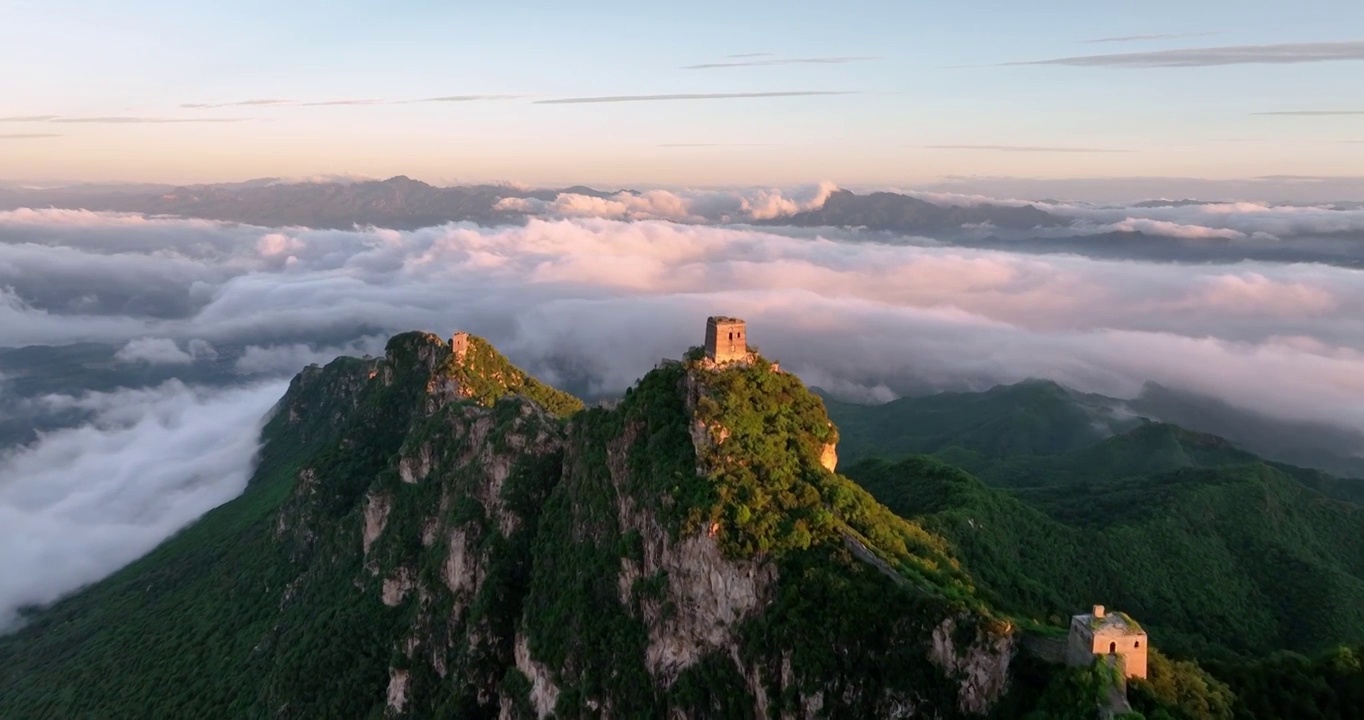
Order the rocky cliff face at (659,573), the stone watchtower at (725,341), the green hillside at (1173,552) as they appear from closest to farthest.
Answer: the rocky cliff face at (659,573), the stone watchtower at (725,341), the green hillside at (1173,552)

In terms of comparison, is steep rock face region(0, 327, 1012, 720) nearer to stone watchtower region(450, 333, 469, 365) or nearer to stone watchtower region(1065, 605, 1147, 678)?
stone watchtower region(450, 333, 469, 365)

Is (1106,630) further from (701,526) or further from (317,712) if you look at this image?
(317,712)

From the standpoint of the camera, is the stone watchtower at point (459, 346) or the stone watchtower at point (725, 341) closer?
the stone watchtower at point (725, 341)

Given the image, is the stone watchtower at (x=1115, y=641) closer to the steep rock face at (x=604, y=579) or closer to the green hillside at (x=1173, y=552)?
the steep rock face at (x=604, y=579)

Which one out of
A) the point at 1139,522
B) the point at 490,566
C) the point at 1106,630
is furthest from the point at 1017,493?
the point at 1106,630

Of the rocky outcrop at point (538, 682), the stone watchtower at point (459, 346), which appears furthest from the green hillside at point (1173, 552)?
the stone watchtower at point (459, 346)
